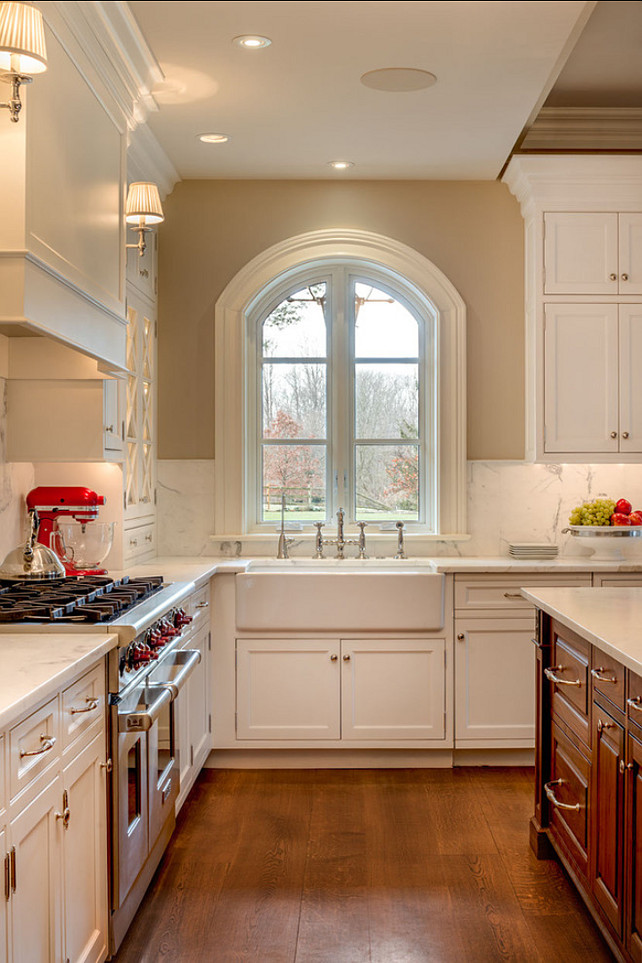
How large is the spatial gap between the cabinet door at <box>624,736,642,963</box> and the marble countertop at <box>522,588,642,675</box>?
0.22 metres

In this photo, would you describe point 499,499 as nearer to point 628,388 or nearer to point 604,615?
point 628,388

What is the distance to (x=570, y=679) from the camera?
2.72m

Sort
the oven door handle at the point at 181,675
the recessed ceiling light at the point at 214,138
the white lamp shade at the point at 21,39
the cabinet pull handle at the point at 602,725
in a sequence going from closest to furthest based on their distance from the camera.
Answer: the white lamp shade at the point at 21,39 < the cabinet pull handle at the point at 602,725 < the oven door handle at the point at 181,675 < the recessed ceiling light at the point at 214,138

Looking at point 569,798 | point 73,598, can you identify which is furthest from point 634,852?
point 73,598

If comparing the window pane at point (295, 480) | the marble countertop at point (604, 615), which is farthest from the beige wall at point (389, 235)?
the marble countertop at point (604, 615)

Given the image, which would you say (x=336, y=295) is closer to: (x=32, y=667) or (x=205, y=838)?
(x=205, y=838)

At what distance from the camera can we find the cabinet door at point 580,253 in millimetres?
4383

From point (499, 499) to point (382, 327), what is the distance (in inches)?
42.0

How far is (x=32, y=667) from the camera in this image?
1.97 meters

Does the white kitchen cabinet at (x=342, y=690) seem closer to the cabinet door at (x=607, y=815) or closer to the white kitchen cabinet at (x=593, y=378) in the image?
the white kitchen cabinet at (x=593, y=378)

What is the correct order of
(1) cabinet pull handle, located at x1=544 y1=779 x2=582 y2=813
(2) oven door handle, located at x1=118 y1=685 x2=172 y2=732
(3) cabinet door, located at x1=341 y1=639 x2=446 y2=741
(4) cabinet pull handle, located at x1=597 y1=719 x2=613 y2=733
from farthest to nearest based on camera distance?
(3) cabinet door, located at x1=341 y1=639 x2=446 y2=741 < (1) cabinet pull handle, located at x1=544 y1=779 x2=582 y2=813 < (2) oven door handle, located at x1=118 y1=685 x2=172 y2=732 < (4) cabinet pull handle, located at x1=597 y1=719 x2=613 y2=733

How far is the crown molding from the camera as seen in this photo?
4227 mm

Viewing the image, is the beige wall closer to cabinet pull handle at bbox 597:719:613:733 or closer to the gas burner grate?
the gas burner grate

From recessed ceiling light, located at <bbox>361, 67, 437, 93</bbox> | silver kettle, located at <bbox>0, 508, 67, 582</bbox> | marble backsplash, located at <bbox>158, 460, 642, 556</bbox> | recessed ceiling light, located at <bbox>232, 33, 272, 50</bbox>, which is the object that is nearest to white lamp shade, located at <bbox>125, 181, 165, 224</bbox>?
recessed ceiling light, located at <bbox>232, 33, 272, 50</bbox>
